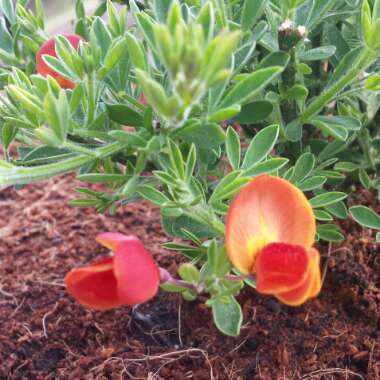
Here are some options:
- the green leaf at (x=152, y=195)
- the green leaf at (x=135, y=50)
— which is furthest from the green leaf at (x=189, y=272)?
the green leaf at (x=135, y=50)

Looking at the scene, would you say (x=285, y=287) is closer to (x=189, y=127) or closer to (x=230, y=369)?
(x=189, y=127)

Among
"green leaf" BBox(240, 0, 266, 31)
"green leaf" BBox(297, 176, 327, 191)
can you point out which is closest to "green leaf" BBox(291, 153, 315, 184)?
"green leaf" BBox(297, 176, 327, 191)

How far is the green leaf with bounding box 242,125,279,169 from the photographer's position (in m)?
0.83

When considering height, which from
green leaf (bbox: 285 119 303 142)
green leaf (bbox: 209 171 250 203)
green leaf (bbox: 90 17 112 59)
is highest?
green leaf (bbox: 90 17 112 59)

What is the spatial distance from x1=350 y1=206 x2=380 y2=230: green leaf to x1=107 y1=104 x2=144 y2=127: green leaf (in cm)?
39

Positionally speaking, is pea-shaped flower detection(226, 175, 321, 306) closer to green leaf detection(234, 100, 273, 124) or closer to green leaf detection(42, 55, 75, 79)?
green leaf detection(234, 100, 273, 124)

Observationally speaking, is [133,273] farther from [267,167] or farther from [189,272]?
[267,167]

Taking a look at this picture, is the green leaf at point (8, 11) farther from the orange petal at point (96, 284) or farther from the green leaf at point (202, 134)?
the orange petal at point (96, 284)

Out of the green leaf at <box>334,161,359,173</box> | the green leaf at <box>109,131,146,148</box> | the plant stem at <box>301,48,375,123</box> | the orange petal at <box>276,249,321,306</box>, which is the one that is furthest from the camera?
the green leaf at <box>334,161,359,173</box>

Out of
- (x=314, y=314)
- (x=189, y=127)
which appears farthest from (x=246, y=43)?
(x=314, y=314)

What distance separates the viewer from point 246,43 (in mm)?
829

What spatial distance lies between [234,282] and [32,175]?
274 millimetres

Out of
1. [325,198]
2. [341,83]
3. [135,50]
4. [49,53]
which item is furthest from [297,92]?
[49,53]

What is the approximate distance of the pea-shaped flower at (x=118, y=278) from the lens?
0.63 meters
